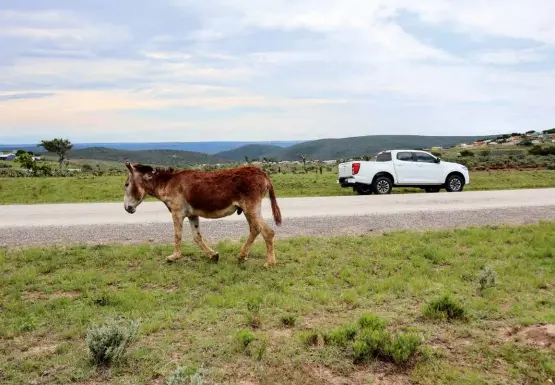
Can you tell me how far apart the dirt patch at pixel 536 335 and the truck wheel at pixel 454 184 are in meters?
Answer: 16.5

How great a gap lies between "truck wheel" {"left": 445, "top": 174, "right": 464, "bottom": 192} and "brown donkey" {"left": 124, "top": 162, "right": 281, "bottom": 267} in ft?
48.3

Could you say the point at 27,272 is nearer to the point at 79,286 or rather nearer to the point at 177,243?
the point at 79,286

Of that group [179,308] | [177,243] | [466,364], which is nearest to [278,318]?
[179,308]

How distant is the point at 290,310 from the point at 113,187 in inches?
762

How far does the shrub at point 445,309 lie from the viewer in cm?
630

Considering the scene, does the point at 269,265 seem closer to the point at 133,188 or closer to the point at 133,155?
the point at 133,188

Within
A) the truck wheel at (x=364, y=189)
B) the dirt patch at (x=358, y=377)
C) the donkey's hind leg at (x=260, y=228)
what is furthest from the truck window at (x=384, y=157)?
the dirt patch at (x=358, y=377)

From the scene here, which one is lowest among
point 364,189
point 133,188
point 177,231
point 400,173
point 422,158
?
point 364,189

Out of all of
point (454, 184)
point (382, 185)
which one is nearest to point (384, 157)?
point (382, 185)

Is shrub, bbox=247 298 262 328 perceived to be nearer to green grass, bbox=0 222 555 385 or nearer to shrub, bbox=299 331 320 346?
green grass, bbox=0 222 555 385

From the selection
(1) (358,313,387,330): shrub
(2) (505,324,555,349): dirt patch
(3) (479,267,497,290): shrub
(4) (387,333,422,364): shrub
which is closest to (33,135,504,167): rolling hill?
(3) (479,267,497,290): shrub

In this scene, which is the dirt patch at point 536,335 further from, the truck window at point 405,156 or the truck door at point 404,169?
the truck window at point 405,156

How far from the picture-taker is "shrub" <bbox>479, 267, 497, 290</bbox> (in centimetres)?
753

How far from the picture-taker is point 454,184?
71.8 ft
